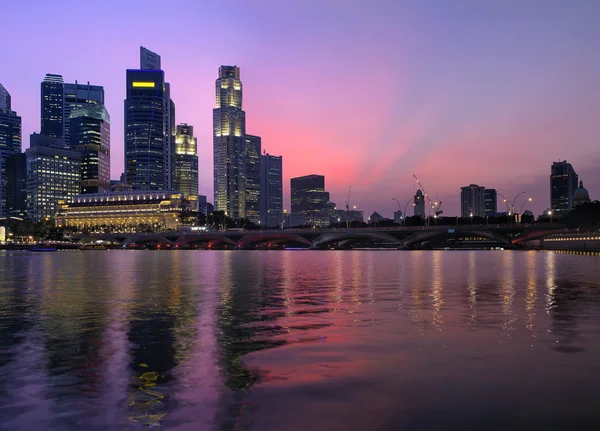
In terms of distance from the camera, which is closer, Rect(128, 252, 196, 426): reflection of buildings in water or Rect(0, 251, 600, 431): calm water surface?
Rect(0, 251, 600, 431): calm water surface

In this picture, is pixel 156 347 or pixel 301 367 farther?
pixel 156 347

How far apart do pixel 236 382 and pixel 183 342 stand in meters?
5.18

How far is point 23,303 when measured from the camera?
27516 millimetres

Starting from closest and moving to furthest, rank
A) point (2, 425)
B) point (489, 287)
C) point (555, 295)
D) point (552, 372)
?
point (2, 425) → point (552, 372) → point (555, 295) → point (489, 287)

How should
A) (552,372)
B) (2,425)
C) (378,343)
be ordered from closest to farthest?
(2,425) < (552,372) < (378,343)

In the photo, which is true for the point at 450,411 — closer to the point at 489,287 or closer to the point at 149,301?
the point at 149,301

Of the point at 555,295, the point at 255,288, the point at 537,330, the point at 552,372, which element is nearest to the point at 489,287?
the point at 555,295

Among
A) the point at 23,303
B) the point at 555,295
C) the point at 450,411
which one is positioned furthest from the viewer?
the point at 555,295

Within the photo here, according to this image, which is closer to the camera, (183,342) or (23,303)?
(183,342)

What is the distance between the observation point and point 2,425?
862 cm

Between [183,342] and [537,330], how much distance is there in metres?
11.6

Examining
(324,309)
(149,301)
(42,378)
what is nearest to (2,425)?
(42,378)

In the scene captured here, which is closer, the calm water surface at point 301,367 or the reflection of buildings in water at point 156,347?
the calm water surface at point 301,367

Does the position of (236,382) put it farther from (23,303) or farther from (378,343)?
(23,303)
